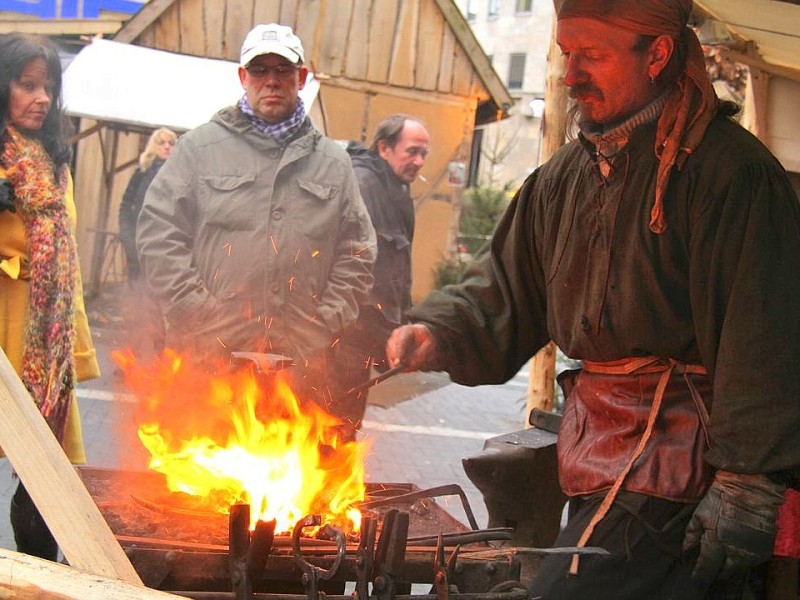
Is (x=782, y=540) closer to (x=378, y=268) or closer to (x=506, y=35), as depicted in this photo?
(x=378, y=268)

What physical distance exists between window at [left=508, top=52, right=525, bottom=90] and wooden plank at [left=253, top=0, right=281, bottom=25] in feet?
95.7

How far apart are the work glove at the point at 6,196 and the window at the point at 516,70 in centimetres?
3884

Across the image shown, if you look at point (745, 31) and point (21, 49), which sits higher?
point (745, 31)

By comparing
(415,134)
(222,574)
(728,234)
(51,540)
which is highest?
(415,134)

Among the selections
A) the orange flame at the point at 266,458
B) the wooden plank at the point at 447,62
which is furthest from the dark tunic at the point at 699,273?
the wooden plank at the point at 447,62

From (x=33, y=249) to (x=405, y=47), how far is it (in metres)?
10.4

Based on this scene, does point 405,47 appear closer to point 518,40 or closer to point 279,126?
point 279,126

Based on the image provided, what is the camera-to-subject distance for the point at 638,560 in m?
2.58

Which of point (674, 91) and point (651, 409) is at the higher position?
point (674, 91)

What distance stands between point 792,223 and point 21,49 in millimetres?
2968

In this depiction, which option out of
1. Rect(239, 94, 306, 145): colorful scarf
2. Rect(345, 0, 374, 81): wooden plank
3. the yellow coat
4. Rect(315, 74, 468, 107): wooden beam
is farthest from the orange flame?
Rect(345, 0, 374, 81): wooden plank

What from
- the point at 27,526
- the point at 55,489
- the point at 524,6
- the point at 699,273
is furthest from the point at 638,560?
the point at 524,6

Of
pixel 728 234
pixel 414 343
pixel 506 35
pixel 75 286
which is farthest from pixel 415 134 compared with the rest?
pixel 506 35

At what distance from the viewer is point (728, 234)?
2500 millimetres
